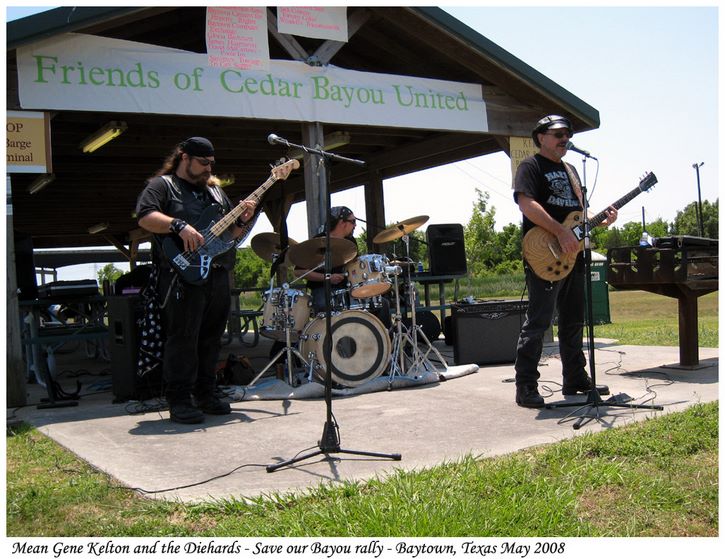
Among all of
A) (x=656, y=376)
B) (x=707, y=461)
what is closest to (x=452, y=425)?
(x=707, y=461)

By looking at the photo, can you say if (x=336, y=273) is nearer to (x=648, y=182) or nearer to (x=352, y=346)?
(x=352, y=346)

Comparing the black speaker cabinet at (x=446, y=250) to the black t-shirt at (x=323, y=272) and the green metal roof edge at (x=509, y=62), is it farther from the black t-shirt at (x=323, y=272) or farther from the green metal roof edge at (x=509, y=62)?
the black t-shirt at (x=323, y=272)

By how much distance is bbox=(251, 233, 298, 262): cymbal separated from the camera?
26.2 feet

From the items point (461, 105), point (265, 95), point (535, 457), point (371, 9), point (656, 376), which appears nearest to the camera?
point (535, 457)

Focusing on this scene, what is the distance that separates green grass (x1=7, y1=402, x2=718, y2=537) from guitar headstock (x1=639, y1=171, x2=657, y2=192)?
193cm

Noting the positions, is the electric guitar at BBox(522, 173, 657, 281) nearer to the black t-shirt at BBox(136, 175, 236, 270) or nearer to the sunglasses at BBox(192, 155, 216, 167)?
the black t-shirt at BBox(136, 175, 236, 270)

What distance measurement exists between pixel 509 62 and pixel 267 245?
349cm

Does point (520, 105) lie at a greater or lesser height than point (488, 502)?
greater

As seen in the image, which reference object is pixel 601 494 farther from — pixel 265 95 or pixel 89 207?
pixel 89 207

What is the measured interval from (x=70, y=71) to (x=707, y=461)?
5745mm

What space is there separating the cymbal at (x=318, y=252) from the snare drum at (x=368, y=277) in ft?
0.45

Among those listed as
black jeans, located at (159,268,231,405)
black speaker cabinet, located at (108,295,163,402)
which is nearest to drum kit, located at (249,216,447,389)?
black speaker cabinet, located at (108,295,163,402)

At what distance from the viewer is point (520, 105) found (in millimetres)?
9125

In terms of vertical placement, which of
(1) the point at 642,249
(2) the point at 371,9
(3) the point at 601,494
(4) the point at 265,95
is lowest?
(3) the point at 601,494
